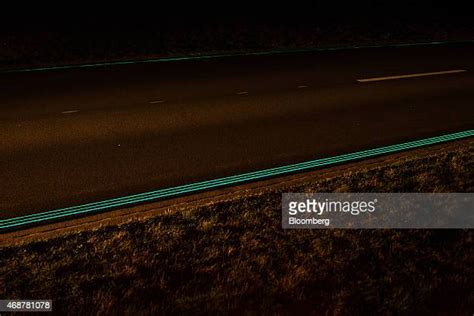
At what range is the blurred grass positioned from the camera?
4.27 meters

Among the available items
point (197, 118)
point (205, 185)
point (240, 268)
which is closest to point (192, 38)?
point (197, 118)

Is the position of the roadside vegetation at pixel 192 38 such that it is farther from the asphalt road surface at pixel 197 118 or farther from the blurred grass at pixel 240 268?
the blurred grass at pixel 240 268

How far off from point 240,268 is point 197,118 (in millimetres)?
4542

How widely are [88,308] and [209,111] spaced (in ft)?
18.1

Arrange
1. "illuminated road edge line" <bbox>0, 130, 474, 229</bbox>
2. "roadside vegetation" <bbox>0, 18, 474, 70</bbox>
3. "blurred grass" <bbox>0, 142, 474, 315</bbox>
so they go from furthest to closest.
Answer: "roadside vegetation" <bbox>0, 18, 474, 70</bbox> < "illuminated road edge line" <bbox>0, 130, 474, 229</bbox> < "blurred grass" <bbox>0, 142, 474, 315</bbox>

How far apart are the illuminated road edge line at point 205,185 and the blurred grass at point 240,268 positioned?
748 millimetres

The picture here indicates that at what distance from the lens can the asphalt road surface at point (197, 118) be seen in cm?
693

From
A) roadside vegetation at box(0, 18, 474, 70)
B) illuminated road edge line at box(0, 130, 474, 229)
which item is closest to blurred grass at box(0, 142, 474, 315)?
illuminated road edge line at box(0, 130, 474, 229)

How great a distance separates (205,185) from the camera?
21.9ft

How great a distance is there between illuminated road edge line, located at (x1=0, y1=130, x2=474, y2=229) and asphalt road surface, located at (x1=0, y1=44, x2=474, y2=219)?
0.14m

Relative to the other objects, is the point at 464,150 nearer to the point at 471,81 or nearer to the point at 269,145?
the point at 269,145

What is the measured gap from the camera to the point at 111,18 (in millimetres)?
15703

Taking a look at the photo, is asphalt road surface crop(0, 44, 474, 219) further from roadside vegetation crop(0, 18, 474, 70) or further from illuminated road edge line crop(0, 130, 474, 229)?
roadside vegetation crop(0, 18, 474, 70)

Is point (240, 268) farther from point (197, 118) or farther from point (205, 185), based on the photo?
point (197, 118)
